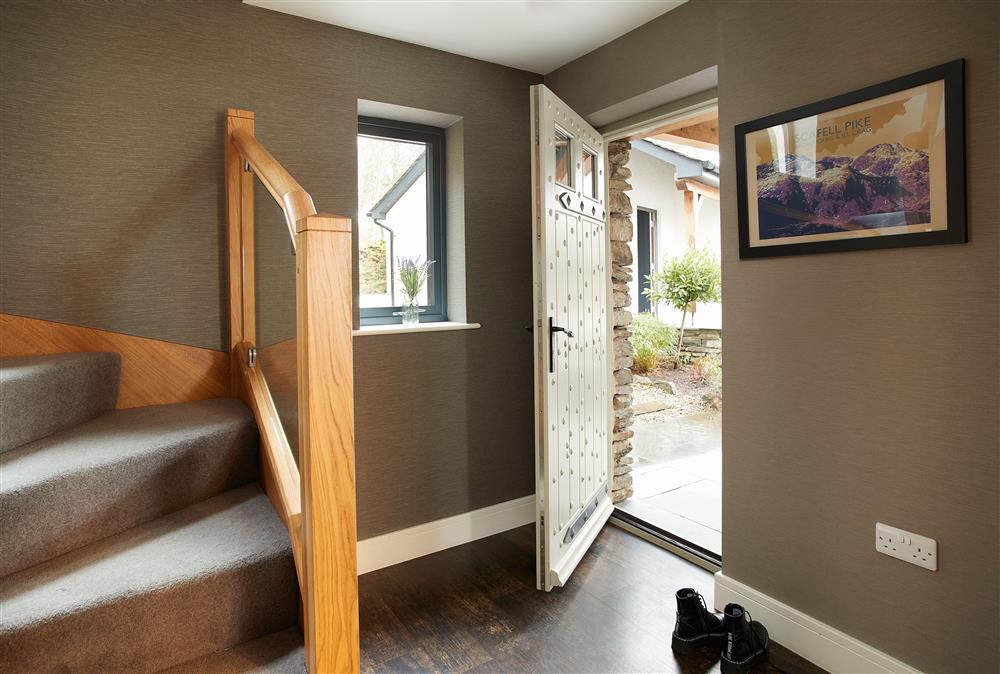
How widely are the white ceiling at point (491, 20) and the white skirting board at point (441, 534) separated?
2.29m

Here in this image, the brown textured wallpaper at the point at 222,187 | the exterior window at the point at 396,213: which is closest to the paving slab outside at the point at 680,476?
the brown textured wallpaper at the point at 222,187

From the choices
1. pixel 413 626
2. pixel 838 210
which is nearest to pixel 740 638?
pixel 413 626

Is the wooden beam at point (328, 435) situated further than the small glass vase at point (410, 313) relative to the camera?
No

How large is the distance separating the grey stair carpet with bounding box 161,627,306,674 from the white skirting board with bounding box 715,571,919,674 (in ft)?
5.30

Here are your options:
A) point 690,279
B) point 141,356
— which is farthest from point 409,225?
point 690,279

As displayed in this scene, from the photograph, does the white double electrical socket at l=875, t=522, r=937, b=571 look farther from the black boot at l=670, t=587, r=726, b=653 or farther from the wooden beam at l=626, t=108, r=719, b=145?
the wooden beam at l=626, t=108, r=719, b=145

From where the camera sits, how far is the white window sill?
259cm

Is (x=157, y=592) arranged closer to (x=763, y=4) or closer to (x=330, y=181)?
(x=330, y=181)

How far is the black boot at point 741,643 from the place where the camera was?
1849mm

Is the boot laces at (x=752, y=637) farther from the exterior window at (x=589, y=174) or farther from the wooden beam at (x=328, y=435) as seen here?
the exterior window at (x=589, y=174)

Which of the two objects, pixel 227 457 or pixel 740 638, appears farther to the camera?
pixel 740 638

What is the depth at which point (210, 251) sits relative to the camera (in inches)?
88.6

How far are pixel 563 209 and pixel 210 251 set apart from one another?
146cm

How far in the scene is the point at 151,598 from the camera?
124 centimetres
